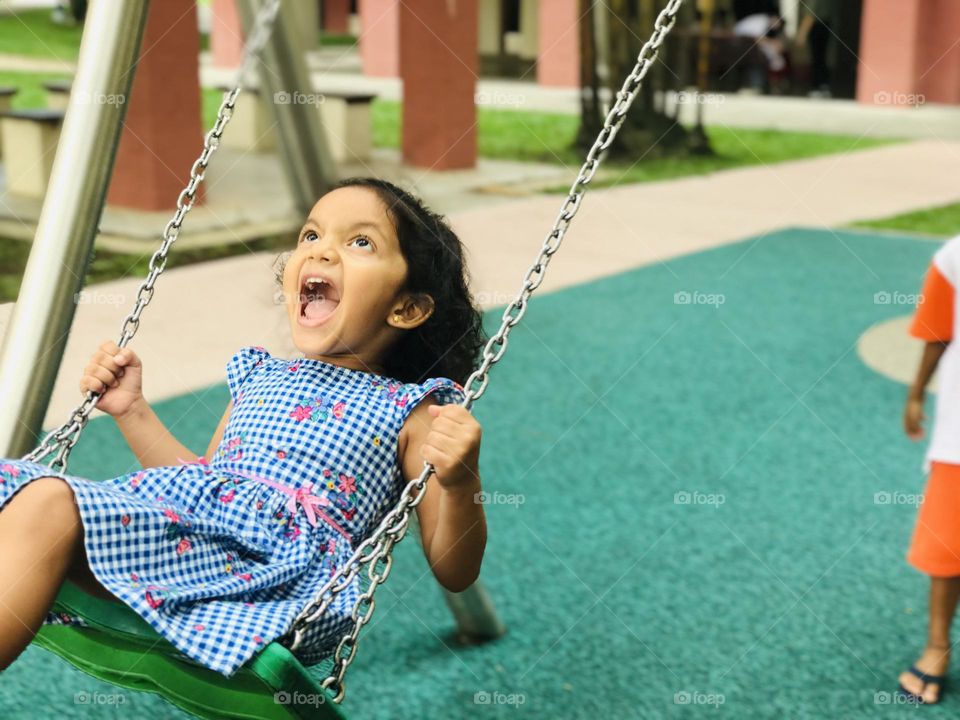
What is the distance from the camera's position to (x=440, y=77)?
408 inches

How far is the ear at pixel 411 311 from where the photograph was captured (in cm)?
211

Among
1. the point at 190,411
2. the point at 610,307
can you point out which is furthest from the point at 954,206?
the point at 190,411

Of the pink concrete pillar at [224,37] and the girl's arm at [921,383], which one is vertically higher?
the girl's arm at [921,383]

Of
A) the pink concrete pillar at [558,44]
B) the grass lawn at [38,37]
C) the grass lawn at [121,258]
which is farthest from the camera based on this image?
the grass lawn at [38,37]

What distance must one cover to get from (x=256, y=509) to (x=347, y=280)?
14.2 inches

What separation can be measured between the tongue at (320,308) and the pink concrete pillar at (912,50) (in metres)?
14.2

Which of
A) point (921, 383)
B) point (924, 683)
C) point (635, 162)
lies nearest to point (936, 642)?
point (924, 683)

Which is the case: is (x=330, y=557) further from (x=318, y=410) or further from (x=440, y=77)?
(x=440, y=77)

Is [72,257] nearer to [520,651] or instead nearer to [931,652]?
[520,651]

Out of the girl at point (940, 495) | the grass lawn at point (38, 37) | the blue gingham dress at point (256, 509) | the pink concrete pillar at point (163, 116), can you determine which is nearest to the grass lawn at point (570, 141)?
the pink concrete pillar at point (163, 116)

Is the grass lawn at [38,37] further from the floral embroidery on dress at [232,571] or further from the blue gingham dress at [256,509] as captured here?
the floral embroidery on dress at [232,571]

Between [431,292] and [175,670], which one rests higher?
[431,292]

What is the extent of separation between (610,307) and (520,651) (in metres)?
3.36

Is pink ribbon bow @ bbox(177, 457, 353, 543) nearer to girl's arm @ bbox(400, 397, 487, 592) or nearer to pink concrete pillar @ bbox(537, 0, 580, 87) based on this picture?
girl's arm @ bbox(400, 397, 487, 592)
